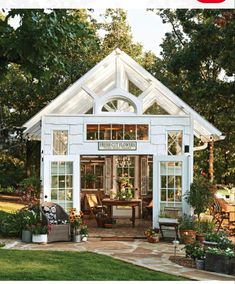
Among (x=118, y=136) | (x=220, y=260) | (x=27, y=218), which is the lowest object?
(x=220, y=260)

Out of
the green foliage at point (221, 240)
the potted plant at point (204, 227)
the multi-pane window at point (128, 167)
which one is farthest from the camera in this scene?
the multi-pane window at point (128, 167)

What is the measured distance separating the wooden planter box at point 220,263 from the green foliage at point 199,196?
4426mm

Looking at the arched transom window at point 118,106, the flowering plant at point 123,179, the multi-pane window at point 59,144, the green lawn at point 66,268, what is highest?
the arched transom window at point 118,106

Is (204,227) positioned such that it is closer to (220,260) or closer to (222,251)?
(222,251)

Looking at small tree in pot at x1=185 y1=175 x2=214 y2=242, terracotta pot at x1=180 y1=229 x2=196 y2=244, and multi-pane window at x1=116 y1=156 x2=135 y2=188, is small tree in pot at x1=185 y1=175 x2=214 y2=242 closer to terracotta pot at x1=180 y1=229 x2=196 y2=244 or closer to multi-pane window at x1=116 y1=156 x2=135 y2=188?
terracotta pot at x1=180 y1=229 x2=196 y2=244

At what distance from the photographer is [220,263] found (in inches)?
389

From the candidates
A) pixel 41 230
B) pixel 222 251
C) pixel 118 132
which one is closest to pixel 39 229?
pixel 41 230

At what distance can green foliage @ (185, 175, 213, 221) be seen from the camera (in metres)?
14.5

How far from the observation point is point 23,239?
14.0 m

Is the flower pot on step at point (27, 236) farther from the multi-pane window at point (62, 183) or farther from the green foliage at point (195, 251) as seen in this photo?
the green foliage at point (195, 251)

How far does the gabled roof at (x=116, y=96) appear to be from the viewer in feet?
49.9

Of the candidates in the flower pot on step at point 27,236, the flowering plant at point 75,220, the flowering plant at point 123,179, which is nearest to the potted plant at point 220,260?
the flowering plant at point 75,220

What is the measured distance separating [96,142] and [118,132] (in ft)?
2.37

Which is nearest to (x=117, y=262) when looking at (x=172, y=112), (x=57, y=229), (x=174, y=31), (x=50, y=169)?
(x=57, y=229)
